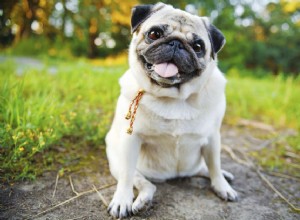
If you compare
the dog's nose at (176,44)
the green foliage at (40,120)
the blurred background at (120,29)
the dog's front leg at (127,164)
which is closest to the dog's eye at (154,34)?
the dog's nose at (176,44)

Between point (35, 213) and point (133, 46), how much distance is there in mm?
1266

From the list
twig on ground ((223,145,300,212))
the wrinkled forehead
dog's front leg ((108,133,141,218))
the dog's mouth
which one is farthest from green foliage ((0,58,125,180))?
twig on ground ((223,145,300,212))

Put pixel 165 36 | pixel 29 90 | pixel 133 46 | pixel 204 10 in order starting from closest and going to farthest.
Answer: pixel 165 36, pixel 133 46, pixel 29 90, pixel 204 10

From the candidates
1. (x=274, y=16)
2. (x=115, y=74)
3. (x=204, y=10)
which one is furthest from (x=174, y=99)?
(x=274, y=16)

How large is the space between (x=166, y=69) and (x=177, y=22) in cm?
37

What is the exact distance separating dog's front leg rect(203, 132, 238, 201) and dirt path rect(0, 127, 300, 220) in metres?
0.06

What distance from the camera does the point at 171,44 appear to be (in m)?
1.94

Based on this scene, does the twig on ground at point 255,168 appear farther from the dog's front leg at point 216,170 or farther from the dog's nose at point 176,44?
the dog's nose at point 176,44

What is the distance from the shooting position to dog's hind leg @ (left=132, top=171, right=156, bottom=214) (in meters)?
1.95

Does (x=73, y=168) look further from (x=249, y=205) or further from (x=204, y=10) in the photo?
(x=204, y=10)

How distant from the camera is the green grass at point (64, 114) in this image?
7.27ft

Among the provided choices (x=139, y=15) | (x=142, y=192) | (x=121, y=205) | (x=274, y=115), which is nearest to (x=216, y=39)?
(x=139, y=15)

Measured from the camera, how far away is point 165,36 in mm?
2004

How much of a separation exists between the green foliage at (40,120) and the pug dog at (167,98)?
65 cm
